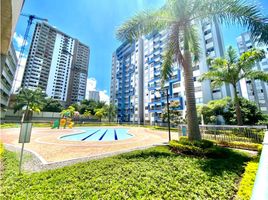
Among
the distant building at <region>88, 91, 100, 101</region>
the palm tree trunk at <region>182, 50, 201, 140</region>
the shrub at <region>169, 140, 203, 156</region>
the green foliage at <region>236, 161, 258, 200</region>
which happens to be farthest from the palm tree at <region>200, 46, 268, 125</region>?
the distant building at <region>88, 91, 100, 101</region>

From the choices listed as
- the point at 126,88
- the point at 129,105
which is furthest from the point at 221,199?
the point at 126,88

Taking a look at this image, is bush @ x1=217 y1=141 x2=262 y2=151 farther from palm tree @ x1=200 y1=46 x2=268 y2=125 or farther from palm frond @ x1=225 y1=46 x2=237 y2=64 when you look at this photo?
palm frond @ x1=225 y1=46 x2=237 y2=64

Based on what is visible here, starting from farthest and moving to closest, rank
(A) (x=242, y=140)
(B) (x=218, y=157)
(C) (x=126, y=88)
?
(C) (x=126, y=88), (A) (x=242, y=140), (B) (x=218, y=157)

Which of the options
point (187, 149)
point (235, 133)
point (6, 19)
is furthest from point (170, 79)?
point (6, 19)

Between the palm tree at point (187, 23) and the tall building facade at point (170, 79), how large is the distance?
932 centimetres

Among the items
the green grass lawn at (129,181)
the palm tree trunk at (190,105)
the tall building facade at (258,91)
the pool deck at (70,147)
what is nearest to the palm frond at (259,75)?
the palm tree trunk at (190,105)

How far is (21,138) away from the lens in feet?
17.1

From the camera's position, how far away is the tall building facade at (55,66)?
85500 mm

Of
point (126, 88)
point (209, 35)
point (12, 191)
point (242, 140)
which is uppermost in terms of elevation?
point (209, 35)

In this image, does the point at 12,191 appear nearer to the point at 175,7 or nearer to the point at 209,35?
the point at 175,7

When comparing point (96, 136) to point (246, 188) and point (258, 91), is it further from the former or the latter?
point (258, 91)

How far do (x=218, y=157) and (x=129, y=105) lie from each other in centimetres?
5908

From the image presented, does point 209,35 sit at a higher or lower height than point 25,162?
higher

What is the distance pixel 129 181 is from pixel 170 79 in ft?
125
